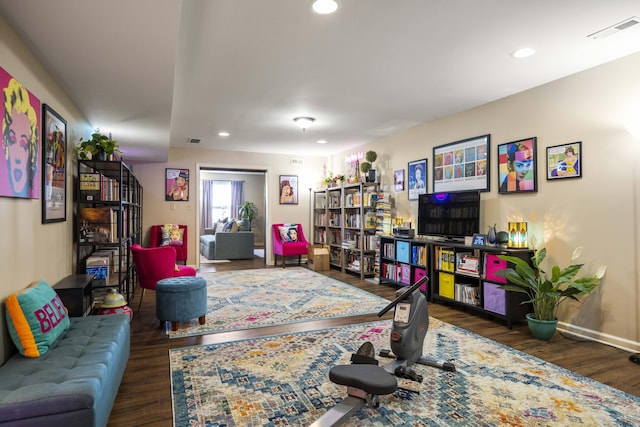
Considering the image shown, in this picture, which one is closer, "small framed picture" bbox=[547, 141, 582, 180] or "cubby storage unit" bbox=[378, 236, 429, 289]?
"small framed picture" bbox=[547, 141, 582, 180]

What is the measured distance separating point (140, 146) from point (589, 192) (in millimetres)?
5938

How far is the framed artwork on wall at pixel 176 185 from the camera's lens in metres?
7.73

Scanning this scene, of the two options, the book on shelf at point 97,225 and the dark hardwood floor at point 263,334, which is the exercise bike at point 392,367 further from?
the book on shelf at point 97,225

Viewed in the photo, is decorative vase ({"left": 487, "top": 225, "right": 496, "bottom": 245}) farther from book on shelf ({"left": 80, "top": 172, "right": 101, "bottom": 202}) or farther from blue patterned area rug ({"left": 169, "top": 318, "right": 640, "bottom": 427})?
book on shelf ({"left": 80, "top": 172, "right": 101, "bottom": 202})

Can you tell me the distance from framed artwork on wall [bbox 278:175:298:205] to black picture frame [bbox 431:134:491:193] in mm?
3822

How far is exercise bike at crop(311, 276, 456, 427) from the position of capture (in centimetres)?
199

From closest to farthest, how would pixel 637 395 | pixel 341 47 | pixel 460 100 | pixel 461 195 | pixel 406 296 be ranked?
pixel 637 395, pixel 406 296, pixel 341 47, pixel 460 100, pixel 461 195

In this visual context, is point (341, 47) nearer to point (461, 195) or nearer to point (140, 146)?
point (461, 195)

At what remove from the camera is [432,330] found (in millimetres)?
3693

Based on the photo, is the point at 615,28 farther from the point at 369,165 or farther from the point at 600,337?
the point at 369,165

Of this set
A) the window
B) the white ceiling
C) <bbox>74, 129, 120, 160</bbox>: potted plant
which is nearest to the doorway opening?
the window

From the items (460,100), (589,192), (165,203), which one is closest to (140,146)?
(165,203)

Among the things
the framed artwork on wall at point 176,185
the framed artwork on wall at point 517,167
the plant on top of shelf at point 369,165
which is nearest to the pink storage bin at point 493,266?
the framed artwork on wall at point 517,167

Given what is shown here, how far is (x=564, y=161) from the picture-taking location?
3.77 meters
